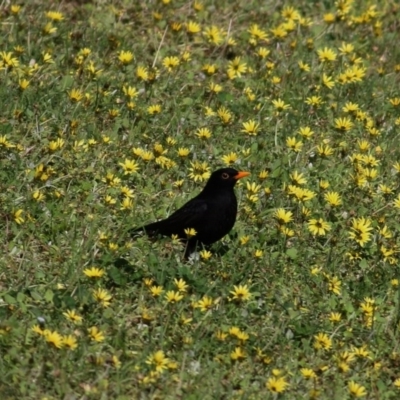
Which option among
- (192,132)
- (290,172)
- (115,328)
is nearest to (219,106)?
(192,132)

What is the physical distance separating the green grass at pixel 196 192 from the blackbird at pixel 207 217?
0.15m

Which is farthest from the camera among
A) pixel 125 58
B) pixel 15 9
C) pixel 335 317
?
pixel 15 9

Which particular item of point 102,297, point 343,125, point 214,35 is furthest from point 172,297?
point 214,35

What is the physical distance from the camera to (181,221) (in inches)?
319

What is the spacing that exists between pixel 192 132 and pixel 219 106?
0.65m

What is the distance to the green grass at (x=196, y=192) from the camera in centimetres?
686

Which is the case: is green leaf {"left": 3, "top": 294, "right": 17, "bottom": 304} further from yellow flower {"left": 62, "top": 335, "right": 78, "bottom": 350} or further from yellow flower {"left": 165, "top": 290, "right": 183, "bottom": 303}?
yellow flower {"left": 165, "top": 290, "right": 183, "bottom": 303}

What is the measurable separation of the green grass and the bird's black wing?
0.15m

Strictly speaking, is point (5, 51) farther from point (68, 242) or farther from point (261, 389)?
point (261, 389)

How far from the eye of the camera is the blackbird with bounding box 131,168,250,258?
8062 mm

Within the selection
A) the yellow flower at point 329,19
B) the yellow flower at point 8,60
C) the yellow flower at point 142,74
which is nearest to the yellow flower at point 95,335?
the yellow flower at point 8,60

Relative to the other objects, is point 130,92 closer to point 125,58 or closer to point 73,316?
point 125,58

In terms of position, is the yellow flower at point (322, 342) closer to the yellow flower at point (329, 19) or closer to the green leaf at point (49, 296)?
the green leaf at point (49, 296)

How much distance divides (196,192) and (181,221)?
3.29 ft
